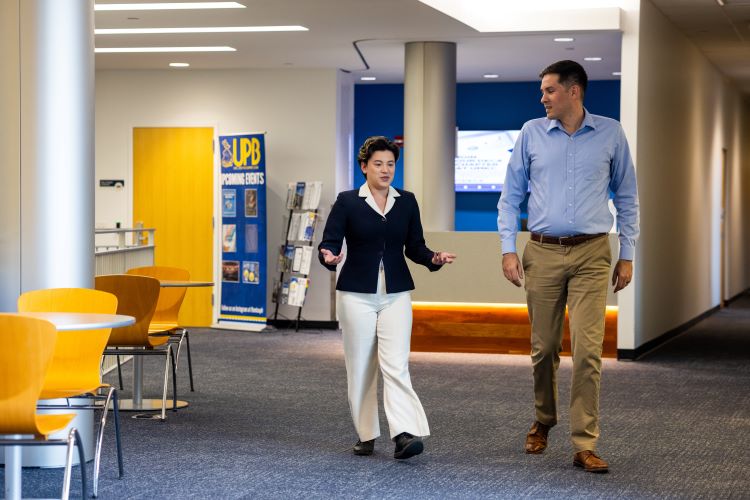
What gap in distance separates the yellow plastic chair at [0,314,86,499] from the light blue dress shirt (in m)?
2.39

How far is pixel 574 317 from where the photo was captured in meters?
5.48

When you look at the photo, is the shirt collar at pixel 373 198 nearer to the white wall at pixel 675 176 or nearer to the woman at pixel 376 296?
the woman at pixel 376 296

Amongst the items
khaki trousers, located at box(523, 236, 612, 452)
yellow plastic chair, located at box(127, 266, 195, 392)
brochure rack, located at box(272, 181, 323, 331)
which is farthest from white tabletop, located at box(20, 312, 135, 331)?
brochure rack, located at box(272, 181, 323, 331)

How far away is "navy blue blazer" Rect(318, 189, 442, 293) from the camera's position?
18.6 ft

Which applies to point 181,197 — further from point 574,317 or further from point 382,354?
point 574,317

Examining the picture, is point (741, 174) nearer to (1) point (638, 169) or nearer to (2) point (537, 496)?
(1) point (638, 169)

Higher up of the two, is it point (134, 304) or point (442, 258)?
point (442, 258)

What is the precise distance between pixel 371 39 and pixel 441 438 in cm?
535

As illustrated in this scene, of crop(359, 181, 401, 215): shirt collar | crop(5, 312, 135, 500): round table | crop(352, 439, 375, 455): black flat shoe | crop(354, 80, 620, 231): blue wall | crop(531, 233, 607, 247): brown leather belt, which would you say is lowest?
crop(352, 439, 375, 455): black flat shoe

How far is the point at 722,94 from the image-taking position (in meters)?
16.2

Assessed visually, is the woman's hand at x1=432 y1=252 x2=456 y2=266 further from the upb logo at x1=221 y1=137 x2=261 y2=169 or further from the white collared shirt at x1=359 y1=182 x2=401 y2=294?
the upb logo at x1=221 y1=137 x2=261 y2=169

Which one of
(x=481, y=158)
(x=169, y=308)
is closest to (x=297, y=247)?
(x=481, y=158)

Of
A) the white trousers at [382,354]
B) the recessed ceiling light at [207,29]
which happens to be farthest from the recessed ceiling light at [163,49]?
the white trousers at [382,354]

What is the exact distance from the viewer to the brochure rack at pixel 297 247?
12430mm
